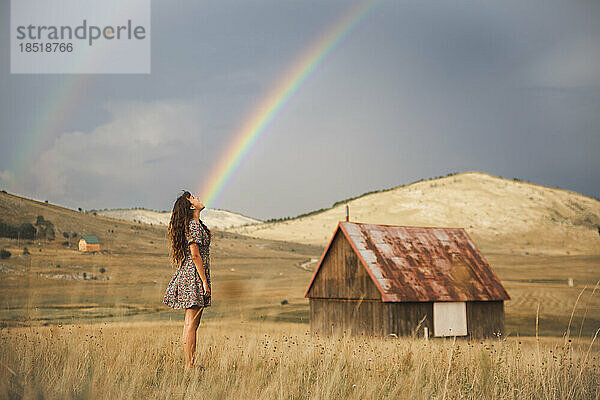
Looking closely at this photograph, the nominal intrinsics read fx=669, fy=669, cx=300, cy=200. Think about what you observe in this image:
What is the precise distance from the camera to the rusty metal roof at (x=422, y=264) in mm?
20453

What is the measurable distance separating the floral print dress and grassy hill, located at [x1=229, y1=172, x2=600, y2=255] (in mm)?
88496

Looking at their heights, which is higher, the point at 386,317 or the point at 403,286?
the point at 403,286

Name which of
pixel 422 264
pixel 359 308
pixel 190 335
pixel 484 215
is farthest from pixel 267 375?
pixel 484 215

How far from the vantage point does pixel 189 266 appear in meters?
8.43

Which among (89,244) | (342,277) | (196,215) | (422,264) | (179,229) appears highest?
(196,215)

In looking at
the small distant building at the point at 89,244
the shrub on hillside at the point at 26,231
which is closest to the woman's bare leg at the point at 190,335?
the shrub on hillside at the point at 26,231

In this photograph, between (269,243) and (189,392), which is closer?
(189,392)

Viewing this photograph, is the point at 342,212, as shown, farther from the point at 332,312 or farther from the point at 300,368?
the point at 300,368

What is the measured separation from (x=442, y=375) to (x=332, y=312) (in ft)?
48.4

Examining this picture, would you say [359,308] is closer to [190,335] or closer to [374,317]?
[374,317]

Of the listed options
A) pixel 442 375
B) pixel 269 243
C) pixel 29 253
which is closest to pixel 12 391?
pixel 442 375

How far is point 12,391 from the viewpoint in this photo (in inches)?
227

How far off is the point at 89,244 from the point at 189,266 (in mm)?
Answer: 55004

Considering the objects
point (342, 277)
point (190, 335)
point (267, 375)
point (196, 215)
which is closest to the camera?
point (267, 375)
